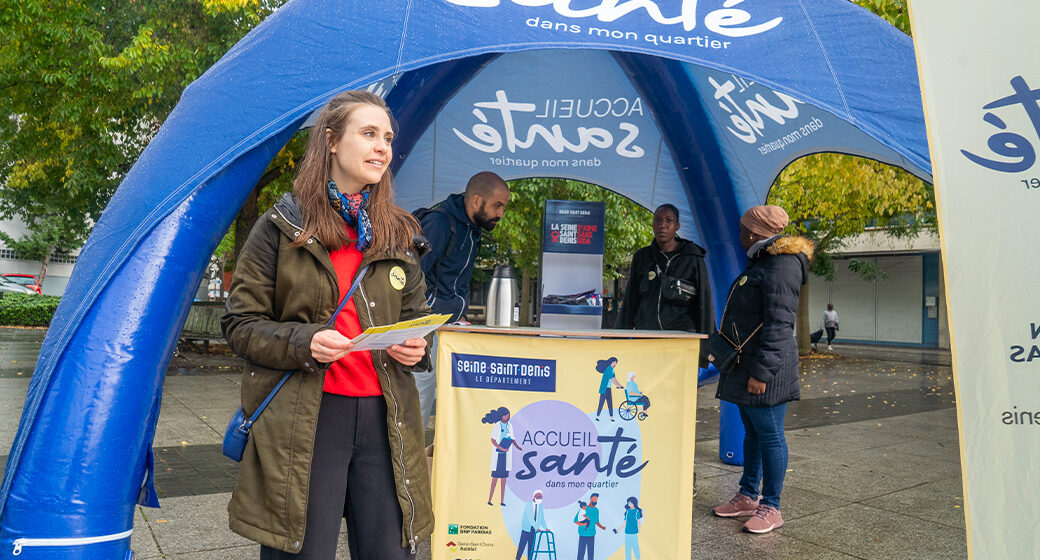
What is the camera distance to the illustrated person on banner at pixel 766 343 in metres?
4.47

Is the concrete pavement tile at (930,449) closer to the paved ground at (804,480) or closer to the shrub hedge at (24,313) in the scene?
the paved ground at (804,480)

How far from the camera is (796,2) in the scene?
380 cm

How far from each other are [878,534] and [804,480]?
138 cm

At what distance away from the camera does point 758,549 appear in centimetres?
434

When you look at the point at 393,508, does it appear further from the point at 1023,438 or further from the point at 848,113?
the point at 848,113

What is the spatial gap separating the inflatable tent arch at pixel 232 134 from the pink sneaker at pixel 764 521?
221 centimetres

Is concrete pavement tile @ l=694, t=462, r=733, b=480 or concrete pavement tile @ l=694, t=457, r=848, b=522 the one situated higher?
concrete pavement tile @ l=694, t=462, r=733, b=480

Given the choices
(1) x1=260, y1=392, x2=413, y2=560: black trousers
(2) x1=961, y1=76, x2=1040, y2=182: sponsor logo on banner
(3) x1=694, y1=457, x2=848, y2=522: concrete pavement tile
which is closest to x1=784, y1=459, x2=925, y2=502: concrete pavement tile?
(3) x1=694, y1=457, x2=848, y2=522: concrete pavement tile

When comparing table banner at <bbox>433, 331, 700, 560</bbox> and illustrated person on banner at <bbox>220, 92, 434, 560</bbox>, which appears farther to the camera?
table banner at <bbox>433, 331, 700, 560</bbox>

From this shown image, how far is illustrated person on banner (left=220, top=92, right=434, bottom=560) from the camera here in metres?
2.12

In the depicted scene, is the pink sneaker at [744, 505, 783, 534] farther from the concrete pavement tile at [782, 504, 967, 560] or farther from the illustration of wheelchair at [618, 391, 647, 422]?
the illustration of wheelchair at [618, 391, 647, 422]

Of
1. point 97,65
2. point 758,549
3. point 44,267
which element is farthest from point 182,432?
point 44,267

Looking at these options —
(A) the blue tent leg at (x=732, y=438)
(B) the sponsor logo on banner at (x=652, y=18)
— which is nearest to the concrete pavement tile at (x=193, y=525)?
(B) the sponsor logo on banner at (x=652, y=18)

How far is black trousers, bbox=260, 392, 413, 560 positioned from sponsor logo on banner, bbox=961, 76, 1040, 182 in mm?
2003
